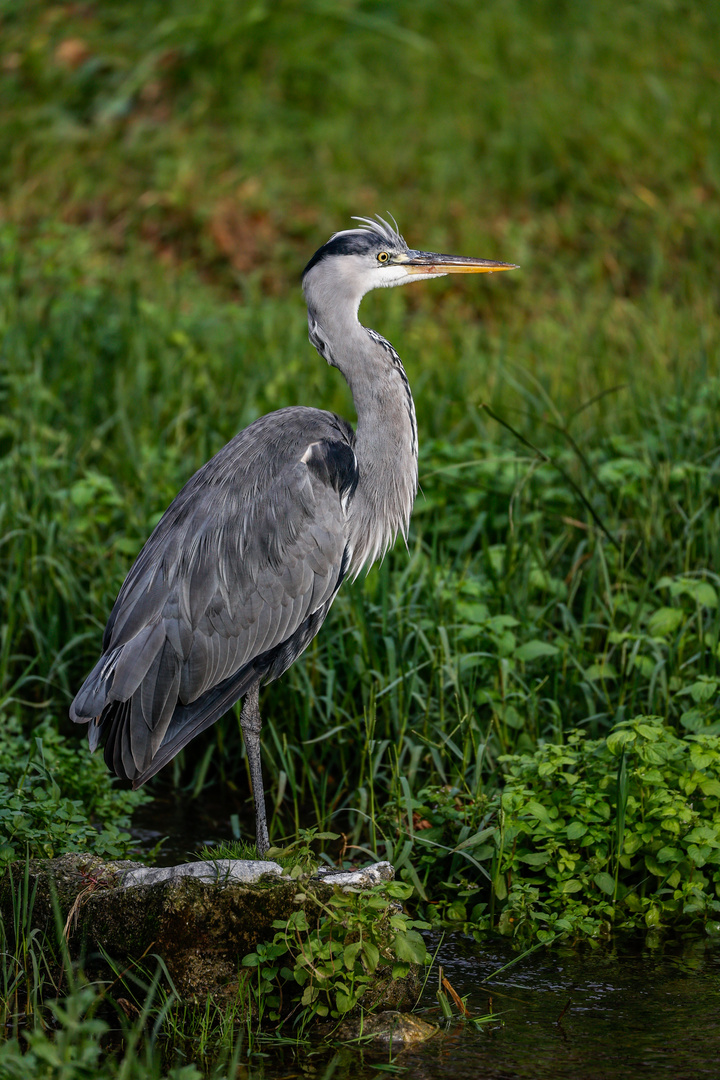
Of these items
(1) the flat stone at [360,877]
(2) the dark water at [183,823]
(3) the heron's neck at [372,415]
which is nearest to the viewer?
(1) the flat stone at [360,877]

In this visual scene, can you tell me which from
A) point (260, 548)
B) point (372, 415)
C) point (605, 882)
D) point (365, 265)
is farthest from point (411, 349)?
point (605, 882)

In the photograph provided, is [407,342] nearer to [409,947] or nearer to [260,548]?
[260,548]

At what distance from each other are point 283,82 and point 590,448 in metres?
6.39

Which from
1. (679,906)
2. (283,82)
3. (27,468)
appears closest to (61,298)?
(27,468)

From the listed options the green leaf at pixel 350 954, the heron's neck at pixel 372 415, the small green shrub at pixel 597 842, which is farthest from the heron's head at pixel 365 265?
the green leaf at pixel 350 954

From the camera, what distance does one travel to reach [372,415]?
165 inches

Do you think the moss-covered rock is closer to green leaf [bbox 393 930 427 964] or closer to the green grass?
green leaf [bbox 393 930 427 964]

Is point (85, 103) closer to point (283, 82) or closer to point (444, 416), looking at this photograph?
point (283, 82)

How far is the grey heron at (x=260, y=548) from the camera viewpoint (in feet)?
12.5

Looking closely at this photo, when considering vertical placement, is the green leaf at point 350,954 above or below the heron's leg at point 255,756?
below

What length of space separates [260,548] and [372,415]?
606 millimetres

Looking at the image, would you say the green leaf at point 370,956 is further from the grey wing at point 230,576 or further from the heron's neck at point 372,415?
the heron's neck at point 372,415

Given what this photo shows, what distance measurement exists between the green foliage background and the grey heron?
345mm

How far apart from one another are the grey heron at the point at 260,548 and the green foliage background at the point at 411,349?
0.35 m
